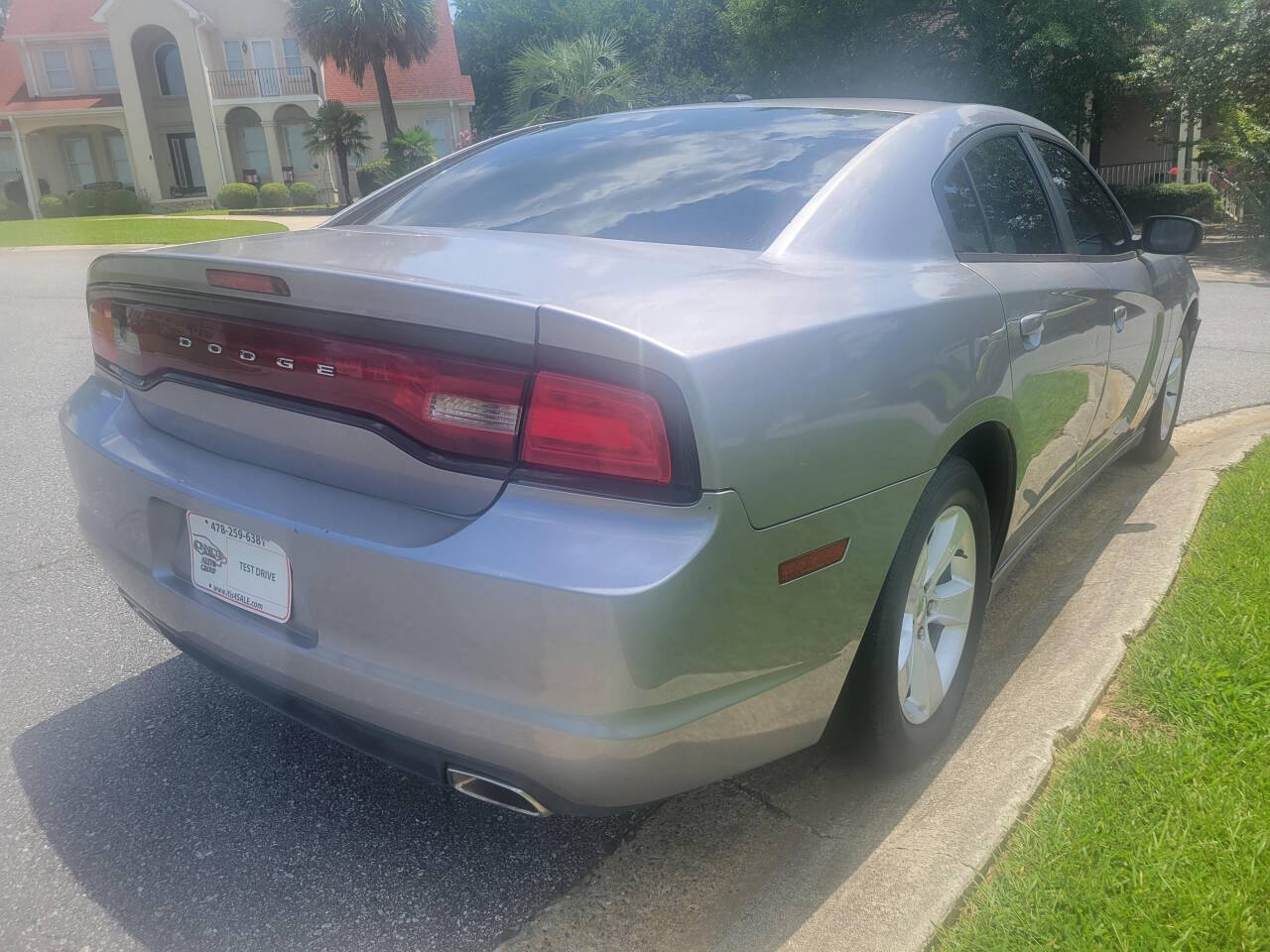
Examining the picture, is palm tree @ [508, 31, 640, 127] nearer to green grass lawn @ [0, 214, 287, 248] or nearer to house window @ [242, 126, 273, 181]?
green grass lawn @ [0, 214, 287, 248]

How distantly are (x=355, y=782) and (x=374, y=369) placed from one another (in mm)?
1171

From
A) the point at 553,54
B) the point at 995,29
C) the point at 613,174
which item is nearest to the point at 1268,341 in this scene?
the point at 613,174

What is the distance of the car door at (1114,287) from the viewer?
3.53m

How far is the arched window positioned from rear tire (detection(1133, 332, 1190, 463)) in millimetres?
40751

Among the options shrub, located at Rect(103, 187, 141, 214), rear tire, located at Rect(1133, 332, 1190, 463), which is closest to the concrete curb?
rear tire, located at Rect(1133, 332, 1190, 463)

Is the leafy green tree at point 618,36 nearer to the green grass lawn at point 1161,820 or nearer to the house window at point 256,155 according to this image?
the house window at point 256,155

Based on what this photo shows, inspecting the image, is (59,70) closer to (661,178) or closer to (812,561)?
(661,178)

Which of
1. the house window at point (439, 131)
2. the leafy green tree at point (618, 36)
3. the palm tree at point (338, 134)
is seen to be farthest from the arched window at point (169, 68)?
the leafy green tree at point (618, 36)

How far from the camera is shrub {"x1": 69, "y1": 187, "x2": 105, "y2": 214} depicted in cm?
3525

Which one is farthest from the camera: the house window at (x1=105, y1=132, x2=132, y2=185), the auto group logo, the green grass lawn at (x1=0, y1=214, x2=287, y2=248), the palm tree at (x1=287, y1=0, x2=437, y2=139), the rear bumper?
the house window at (x1=105, y1=132, x2=132, y2=185)

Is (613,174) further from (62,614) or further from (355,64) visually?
(355,64)

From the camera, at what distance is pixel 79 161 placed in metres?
40.0

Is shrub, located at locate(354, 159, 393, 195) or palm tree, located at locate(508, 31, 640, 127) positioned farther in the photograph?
shrub, located at locate(354, 159, 393, 195)

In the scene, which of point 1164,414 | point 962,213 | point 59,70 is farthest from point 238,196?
point 962,213
